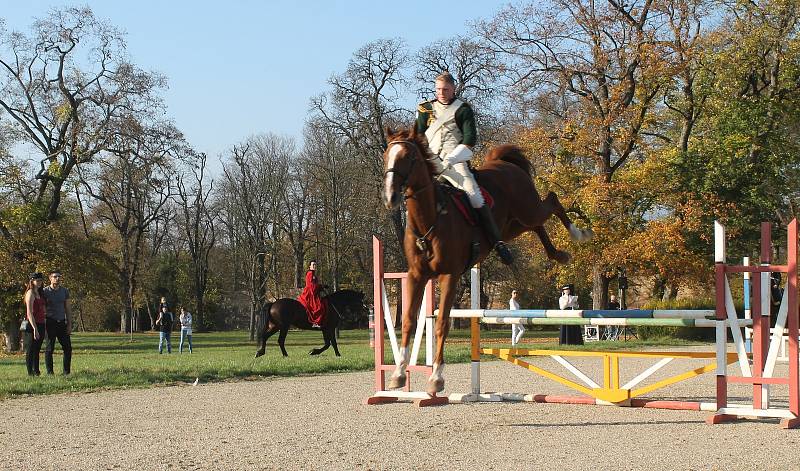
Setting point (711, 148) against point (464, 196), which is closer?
point (464, 196)

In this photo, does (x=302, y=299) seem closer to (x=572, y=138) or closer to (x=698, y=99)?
(x=572, y=138)

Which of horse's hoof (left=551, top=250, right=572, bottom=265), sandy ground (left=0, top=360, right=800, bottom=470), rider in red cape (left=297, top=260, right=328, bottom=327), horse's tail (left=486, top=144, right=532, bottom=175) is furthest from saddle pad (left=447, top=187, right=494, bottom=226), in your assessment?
rider in red cape (left=297, top=260, right=328, bottom=327)

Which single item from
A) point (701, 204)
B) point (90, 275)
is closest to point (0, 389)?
point (90, 275)

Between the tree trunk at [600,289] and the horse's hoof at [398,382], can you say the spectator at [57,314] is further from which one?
the tree trunk at [600,289]

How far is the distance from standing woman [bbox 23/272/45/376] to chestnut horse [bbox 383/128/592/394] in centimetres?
881

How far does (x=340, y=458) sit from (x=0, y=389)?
7956 millimetres

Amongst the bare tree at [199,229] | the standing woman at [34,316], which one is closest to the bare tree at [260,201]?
the bare tree at [199,229]

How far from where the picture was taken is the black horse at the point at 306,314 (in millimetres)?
22422

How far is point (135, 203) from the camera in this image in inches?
2384

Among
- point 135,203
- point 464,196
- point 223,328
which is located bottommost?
point 223,328

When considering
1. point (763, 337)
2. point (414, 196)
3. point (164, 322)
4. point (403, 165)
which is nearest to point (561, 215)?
point (414, 196)

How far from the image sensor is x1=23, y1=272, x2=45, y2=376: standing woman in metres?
15.7

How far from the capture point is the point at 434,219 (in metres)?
8.91

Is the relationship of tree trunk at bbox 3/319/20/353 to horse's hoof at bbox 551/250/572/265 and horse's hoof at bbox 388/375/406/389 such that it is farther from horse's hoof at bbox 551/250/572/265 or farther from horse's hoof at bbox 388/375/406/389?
horse's hoof at bbox 551/250/572/265
